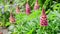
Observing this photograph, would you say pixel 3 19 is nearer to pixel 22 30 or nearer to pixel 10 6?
pixel 10 6

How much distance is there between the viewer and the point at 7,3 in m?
6.11

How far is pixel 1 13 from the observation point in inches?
223

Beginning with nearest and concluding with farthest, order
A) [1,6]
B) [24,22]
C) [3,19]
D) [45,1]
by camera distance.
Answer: [24,22] → [45,1] → [3,19] → [1,6]

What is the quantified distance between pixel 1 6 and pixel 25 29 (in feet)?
7.98

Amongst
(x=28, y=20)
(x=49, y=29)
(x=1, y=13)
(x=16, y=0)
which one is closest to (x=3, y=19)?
(x=1, y=13)

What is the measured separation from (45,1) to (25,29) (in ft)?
3.82

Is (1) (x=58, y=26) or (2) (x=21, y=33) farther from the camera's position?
(2) (x=21, y=33)

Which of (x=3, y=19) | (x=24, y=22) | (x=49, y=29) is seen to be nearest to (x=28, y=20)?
(x=24, y=22)

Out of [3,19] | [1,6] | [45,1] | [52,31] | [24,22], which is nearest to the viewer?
[52,31]

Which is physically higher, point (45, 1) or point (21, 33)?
point (45, 1)

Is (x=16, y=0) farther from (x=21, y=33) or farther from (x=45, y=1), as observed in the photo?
(x=21, y=33)

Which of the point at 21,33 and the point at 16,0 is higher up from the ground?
the point at 16,0

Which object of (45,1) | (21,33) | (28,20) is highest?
(45,1)

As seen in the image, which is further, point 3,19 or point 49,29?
point 3,19
